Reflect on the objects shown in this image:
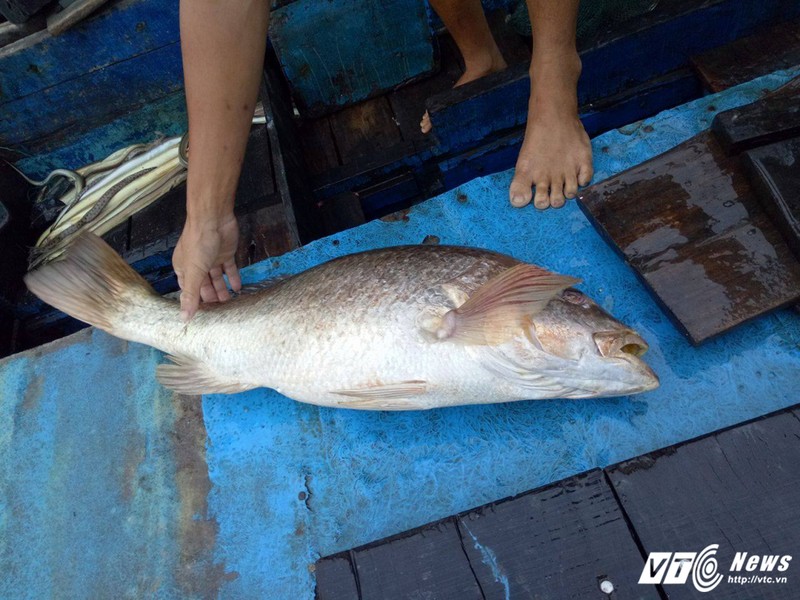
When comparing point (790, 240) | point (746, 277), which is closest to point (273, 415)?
point (746, 277)

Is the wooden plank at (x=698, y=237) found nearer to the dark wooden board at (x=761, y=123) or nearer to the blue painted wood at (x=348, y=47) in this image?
the dark wooden board at (x=761, y=123)

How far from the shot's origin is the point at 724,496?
1617 mm

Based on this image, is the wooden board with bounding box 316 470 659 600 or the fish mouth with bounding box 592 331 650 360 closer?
the wooden board with bounding box 316 470 659 600

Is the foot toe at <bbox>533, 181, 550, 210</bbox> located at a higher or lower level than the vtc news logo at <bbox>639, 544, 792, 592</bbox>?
higher

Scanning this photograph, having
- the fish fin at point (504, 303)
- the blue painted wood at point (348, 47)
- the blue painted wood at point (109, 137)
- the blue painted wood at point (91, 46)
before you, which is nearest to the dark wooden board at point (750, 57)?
the blue painted wood at point (348, 47)

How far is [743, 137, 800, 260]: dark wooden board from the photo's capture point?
2.08m

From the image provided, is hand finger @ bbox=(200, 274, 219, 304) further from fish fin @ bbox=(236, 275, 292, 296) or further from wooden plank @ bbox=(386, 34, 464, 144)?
wooden plank @ bbox=(386, 34, 464, 144)

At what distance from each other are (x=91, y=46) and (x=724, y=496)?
5.04 meters

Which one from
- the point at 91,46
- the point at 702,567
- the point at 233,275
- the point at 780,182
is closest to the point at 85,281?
the point at 233,275

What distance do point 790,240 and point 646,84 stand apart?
1.87 meters

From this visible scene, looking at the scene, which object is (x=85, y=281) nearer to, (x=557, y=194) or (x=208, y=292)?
(x=208, y=292)

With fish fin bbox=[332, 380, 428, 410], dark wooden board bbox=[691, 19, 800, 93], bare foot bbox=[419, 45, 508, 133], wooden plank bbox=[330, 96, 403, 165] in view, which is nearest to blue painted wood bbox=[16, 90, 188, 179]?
wooden plank bbox=[330, 96, 403, 165]

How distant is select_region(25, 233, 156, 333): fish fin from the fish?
0.24 metres

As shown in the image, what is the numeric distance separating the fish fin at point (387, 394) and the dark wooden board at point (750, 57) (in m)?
2.81
